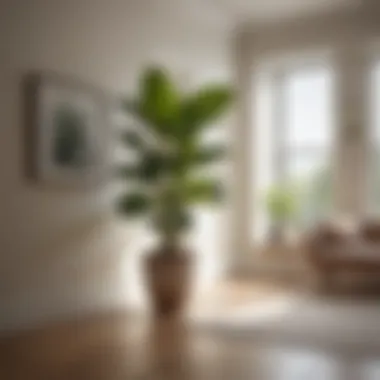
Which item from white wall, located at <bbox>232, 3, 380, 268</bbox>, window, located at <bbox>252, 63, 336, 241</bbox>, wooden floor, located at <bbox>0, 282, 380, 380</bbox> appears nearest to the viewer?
wooden floor, located at <bbox>0, 282, 380, 380</bbox>

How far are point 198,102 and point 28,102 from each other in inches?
52.8

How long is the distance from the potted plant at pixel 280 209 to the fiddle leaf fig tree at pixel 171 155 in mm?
2102

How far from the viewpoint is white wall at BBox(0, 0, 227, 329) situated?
14.7ft

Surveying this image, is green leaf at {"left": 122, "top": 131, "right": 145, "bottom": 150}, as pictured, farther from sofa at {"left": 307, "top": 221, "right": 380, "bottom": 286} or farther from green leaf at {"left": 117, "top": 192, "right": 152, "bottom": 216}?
sofa at {"left": 307, "top": 221, "right": 380, "bottom": 286}

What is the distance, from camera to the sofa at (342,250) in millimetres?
5812

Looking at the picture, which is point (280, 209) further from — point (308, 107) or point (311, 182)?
point (308, 107)

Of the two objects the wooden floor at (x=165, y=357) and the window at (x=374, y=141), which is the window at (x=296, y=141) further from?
the wooden floor at (x=165, y=357)

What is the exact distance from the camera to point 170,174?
198 inches

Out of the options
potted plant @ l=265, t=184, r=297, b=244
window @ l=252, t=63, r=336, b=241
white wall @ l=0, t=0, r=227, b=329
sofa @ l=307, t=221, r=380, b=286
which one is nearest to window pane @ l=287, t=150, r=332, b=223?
window @ l=252, t=63, r=336, b=241

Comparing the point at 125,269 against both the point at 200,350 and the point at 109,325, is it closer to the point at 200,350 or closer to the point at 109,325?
the point at 109,325

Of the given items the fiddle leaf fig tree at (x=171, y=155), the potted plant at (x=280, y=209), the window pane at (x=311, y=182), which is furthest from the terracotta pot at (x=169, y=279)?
the window pane at (x=311, y=182)

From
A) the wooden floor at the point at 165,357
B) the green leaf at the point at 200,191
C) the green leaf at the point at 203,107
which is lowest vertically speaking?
the wooden floor at the point at 165,357

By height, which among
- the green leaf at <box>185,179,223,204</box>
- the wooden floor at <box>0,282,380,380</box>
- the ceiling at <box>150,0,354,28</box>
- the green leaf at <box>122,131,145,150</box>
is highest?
the ceiling at <box>150,0,354,28</box>

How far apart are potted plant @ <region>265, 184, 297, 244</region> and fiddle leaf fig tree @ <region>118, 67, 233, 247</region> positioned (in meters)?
2.10
